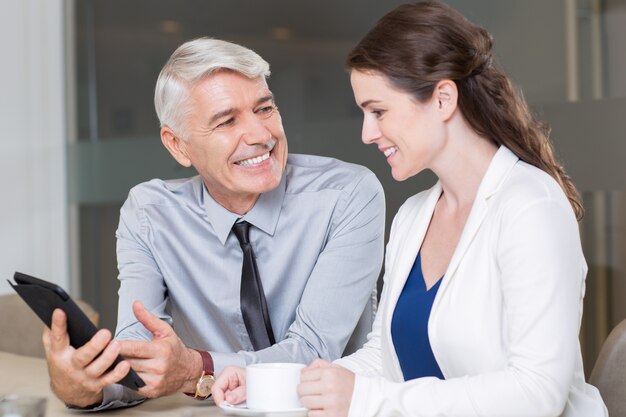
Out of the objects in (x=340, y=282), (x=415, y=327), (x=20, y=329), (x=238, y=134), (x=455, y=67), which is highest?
(x=455, y=67)

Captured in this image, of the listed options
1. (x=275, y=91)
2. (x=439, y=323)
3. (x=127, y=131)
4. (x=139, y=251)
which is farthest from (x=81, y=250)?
(x=439, y=323)

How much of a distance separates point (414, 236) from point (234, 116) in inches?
25.8

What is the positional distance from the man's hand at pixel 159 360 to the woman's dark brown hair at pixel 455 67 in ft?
2.01

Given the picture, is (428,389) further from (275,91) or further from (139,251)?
(275,91)

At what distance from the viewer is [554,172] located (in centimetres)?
160

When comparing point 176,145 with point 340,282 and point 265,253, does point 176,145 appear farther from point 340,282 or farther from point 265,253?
point 340,282

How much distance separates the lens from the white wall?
474cm

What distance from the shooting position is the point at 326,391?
1.39 metres

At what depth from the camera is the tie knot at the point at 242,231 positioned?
7.36 feet

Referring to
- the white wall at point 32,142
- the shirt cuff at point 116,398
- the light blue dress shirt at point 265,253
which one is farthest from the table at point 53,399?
the white wall at point 32,142

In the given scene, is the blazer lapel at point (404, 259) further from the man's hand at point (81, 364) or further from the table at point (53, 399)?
the man's hand at point (81, 364)

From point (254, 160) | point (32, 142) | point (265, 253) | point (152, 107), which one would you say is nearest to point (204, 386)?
point (265, 253)

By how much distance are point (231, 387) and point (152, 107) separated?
2980 mm

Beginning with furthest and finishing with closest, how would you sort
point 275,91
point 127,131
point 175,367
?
point 127,131
point 275,91
point 175,367
